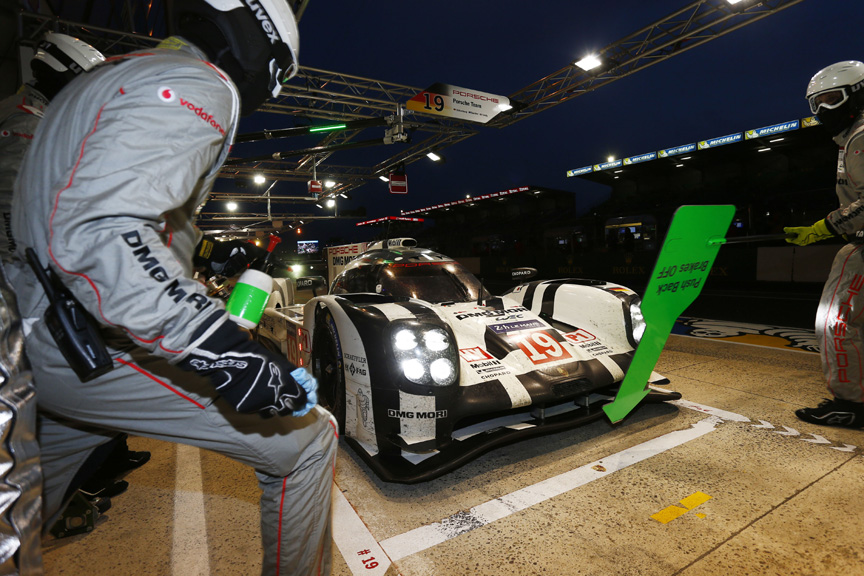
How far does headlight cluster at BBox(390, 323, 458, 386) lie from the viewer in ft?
7.36

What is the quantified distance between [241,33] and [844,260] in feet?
11.9

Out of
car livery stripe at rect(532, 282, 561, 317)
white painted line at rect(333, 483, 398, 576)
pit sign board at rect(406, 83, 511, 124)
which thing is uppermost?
pit sign board at rect(406, 83, 511, 124)

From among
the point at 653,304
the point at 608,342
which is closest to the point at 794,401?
the point at 608,342

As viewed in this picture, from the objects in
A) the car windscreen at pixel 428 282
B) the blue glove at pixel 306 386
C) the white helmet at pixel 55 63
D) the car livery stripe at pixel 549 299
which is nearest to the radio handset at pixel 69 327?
the blue glove at pixel 306 386

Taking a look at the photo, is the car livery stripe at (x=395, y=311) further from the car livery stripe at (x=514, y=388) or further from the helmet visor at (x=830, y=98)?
the helmet visor at (x=830, y=98)

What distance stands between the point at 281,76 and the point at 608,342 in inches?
105

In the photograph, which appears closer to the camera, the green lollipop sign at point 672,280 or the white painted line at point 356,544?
the white painted line at point 356,544

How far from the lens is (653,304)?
8.20ft

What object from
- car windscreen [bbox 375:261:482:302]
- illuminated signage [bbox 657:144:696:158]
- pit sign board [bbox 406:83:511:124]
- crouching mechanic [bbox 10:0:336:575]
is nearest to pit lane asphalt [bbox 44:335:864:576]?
crouching mechanic [bbox 10:0:336:575]

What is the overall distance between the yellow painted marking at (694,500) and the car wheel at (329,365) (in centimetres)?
185

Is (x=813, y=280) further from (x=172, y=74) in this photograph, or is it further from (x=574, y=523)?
(x=172, y=74)

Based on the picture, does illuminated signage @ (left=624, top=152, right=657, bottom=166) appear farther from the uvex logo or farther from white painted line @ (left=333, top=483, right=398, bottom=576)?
the uvex logo

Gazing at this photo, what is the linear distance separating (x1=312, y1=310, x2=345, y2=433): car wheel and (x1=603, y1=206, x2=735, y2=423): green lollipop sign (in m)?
1.60

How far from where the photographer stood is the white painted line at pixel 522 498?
5.97ft
